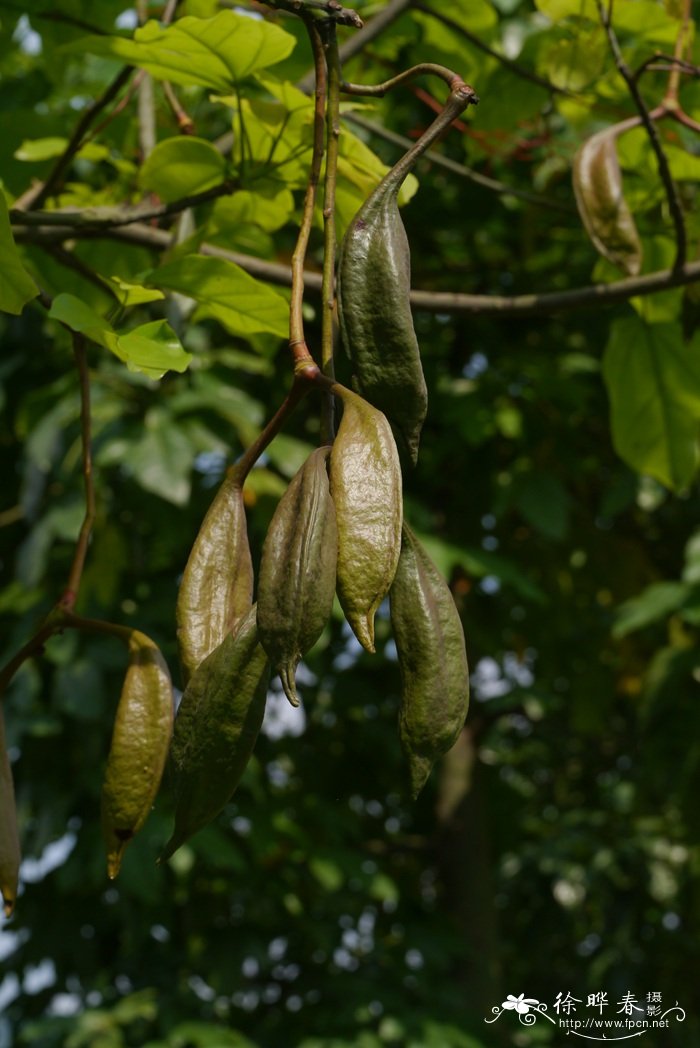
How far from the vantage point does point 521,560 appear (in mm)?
3449

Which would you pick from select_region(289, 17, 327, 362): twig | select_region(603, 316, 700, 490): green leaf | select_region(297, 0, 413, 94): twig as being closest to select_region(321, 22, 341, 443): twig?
select_region(289, 17, 327, 362): twig

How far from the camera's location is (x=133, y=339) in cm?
96

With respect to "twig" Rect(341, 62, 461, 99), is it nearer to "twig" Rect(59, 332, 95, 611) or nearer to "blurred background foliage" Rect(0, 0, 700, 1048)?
"twig" Rect(59, 332, 95, 611)

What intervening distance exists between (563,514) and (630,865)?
66.5 inches

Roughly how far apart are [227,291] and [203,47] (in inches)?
9.4

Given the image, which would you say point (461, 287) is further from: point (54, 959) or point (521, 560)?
point (54, 959)

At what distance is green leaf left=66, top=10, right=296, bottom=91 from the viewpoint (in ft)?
3.66

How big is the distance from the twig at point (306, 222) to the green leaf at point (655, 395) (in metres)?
0.87

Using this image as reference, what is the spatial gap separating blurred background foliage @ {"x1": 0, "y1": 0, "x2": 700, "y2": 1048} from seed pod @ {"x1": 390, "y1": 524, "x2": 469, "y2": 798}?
4.03 ft

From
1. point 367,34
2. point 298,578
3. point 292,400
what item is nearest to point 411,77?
point 292,400

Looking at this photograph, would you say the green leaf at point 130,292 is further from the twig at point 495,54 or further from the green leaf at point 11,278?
the twig at point 495,54

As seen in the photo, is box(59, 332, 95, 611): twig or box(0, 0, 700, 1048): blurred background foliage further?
box(0, 0, 700, 1048): blurred background foliage

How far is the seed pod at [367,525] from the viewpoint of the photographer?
611 mm

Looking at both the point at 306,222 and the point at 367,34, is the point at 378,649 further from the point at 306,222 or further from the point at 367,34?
the point at 306,222
